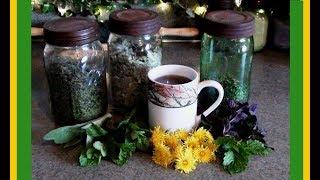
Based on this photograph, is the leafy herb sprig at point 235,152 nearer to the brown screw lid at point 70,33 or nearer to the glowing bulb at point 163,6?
the brown screw lid at point 70,33

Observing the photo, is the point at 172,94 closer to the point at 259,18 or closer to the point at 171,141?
the point at 171,141

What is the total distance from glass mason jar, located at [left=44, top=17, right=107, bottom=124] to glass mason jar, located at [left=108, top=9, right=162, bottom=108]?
24mm

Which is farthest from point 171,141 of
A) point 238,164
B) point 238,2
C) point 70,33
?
point 238,2

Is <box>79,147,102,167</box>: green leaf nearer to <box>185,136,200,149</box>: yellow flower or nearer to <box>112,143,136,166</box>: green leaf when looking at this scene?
<box>112,143,136,166</box>: green leaf

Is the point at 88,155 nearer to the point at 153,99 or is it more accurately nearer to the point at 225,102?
the point at 153,99

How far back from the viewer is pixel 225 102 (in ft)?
2.30

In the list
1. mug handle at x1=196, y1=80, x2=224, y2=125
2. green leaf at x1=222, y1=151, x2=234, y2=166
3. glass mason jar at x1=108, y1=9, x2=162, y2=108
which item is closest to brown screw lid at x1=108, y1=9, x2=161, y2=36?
glass mason jar at x1=108, y1=9, x2=162, y2=108

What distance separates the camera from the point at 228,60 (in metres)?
0.73

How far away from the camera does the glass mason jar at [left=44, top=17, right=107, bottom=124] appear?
25.3 inches

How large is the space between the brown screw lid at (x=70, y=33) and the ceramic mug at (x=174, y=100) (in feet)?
0.35

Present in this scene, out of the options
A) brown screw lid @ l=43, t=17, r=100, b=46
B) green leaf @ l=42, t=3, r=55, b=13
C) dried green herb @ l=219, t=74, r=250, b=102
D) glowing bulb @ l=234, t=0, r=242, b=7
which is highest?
glowing bulb @ l=234, t=0, r=242, b=7

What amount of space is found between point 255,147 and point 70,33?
0.32m
